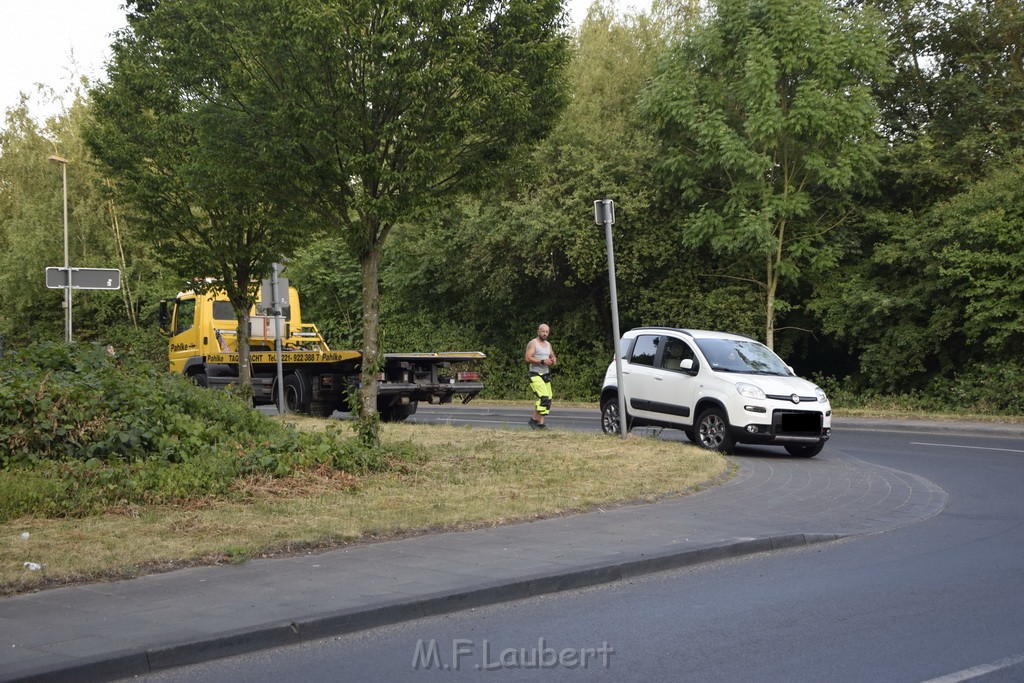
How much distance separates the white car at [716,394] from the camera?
15586 millimetres

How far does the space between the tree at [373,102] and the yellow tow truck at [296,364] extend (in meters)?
5.01

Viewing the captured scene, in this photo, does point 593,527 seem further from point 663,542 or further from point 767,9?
point 767,9

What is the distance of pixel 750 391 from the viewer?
15.6m

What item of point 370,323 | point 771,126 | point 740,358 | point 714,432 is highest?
point 771,126

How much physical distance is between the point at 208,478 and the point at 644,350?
8.71 metres

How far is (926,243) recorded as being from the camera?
2491cm

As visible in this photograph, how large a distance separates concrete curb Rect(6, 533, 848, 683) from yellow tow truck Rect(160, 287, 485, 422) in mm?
11605

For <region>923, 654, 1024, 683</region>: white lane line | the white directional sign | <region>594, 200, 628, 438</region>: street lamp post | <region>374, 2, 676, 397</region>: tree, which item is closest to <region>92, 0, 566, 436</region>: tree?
<region>594, 200, 628, 438</region>: street lamp post

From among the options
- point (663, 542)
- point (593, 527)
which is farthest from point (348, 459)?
point (663, 542)

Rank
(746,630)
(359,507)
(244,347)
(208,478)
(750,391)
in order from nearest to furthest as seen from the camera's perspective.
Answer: (746,630) → (359,507) → (208,478) → (750,391) → (244,347)

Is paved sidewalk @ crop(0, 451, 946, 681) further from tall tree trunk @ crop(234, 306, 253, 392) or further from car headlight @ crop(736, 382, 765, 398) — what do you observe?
tall tree trunk @ crop(234, 306, 253, 392)

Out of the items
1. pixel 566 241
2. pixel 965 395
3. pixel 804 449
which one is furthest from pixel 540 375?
pixel 965 395

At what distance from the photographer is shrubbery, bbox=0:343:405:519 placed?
33.0 feet

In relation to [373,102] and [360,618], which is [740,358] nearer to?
[373,102]
